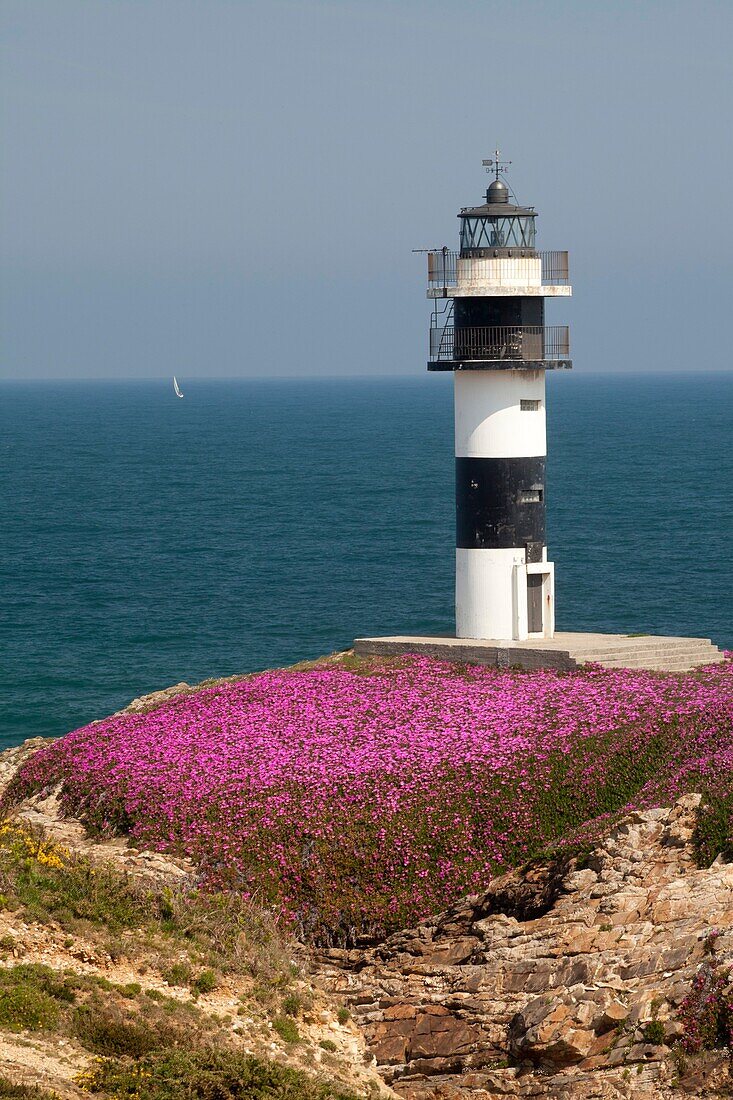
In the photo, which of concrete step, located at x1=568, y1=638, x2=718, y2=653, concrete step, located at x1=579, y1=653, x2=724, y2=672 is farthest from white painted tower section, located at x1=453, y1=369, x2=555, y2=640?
concrete step, located at x1=579, y1=653, x2=724, y2=672

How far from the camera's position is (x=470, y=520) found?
3206cm

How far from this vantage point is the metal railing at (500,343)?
31.6 metres

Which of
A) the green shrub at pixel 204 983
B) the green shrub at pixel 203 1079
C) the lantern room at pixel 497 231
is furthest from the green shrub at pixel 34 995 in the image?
the lantern room at pixel 497 231

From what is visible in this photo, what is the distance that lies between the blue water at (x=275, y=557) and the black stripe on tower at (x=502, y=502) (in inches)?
605

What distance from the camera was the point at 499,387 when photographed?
31688 mm

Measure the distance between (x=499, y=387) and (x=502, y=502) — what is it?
2408 millimetres

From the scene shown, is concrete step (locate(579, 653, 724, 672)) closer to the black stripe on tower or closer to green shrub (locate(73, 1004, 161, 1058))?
the black stripe on tower

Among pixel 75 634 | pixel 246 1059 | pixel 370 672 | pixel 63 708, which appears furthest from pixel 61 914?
pixel 75 634

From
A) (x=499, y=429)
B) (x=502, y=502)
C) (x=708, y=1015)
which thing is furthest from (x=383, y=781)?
(x=499, y=429)

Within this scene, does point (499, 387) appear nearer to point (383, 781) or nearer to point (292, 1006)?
point (383, 781)

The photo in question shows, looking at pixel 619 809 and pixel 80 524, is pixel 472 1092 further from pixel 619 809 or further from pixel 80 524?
pixel 80 524

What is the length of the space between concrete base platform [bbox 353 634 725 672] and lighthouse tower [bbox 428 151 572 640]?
1087mm

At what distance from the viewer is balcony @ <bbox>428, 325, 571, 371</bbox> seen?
31594mm

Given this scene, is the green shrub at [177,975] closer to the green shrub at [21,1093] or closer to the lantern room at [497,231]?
the green shrub at [21,1093]
